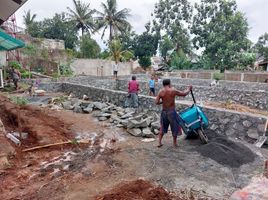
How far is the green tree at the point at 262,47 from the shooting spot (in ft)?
104

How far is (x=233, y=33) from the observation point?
29.2 m

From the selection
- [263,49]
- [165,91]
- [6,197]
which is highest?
[263,49]

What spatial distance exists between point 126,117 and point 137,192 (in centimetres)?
466

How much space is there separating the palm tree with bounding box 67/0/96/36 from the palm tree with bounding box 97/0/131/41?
1.16 meters

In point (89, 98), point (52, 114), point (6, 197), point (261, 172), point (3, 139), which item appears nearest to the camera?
point (6, 197)

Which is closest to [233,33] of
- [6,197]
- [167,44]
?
[167,44]

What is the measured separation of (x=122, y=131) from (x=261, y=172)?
154 inches

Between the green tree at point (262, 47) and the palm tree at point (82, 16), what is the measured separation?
21.5 metres

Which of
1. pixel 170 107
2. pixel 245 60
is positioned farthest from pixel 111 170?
pixel 245 60

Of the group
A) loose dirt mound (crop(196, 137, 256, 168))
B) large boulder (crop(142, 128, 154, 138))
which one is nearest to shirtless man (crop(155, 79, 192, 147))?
loose dirt mound (crop(196, 137, 256, 168))

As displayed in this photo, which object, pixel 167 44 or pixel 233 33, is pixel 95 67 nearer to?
pixel 167 44

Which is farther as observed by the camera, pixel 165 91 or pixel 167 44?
pixel 167 44

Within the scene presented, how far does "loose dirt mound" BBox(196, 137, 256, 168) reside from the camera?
4812 millimetres

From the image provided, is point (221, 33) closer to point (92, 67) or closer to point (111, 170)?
point (92, 67)
